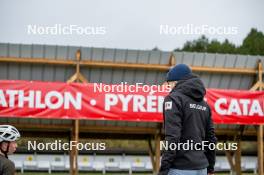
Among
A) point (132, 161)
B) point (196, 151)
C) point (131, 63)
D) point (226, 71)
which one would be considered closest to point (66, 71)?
point (131, 63)

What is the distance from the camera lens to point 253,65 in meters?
14.8

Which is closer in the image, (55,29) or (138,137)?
(55,29)

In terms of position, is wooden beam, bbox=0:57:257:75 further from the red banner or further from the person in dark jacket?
the person in dark jacket

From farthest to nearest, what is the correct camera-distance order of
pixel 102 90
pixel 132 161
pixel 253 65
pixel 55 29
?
pixel 132 161 < pixel 253 65 < pixel 102 90 < pixel 55 29

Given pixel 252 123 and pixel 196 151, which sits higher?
pixel 196 151

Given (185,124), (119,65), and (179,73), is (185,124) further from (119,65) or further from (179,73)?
(119,65)

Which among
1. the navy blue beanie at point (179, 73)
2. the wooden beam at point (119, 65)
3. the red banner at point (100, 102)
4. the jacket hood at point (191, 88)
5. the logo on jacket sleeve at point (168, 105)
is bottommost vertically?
the red banner at point (100, 102)

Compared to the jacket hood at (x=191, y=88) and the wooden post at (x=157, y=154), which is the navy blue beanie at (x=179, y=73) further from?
the wooden post at (x=157, y=154)

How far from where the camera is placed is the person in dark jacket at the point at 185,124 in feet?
16.0

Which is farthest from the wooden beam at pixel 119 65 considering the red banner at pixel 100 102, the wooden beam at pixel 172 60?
the red banner at pixel 100 102

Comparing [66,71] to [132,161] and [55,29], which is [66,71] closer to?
[55,29]

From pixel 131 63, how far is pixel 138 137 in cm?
270

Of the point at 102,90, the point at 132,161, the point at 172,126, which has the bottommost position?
the point at 132,161

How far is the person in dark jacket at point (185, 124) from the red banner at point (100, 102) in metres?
8.48
